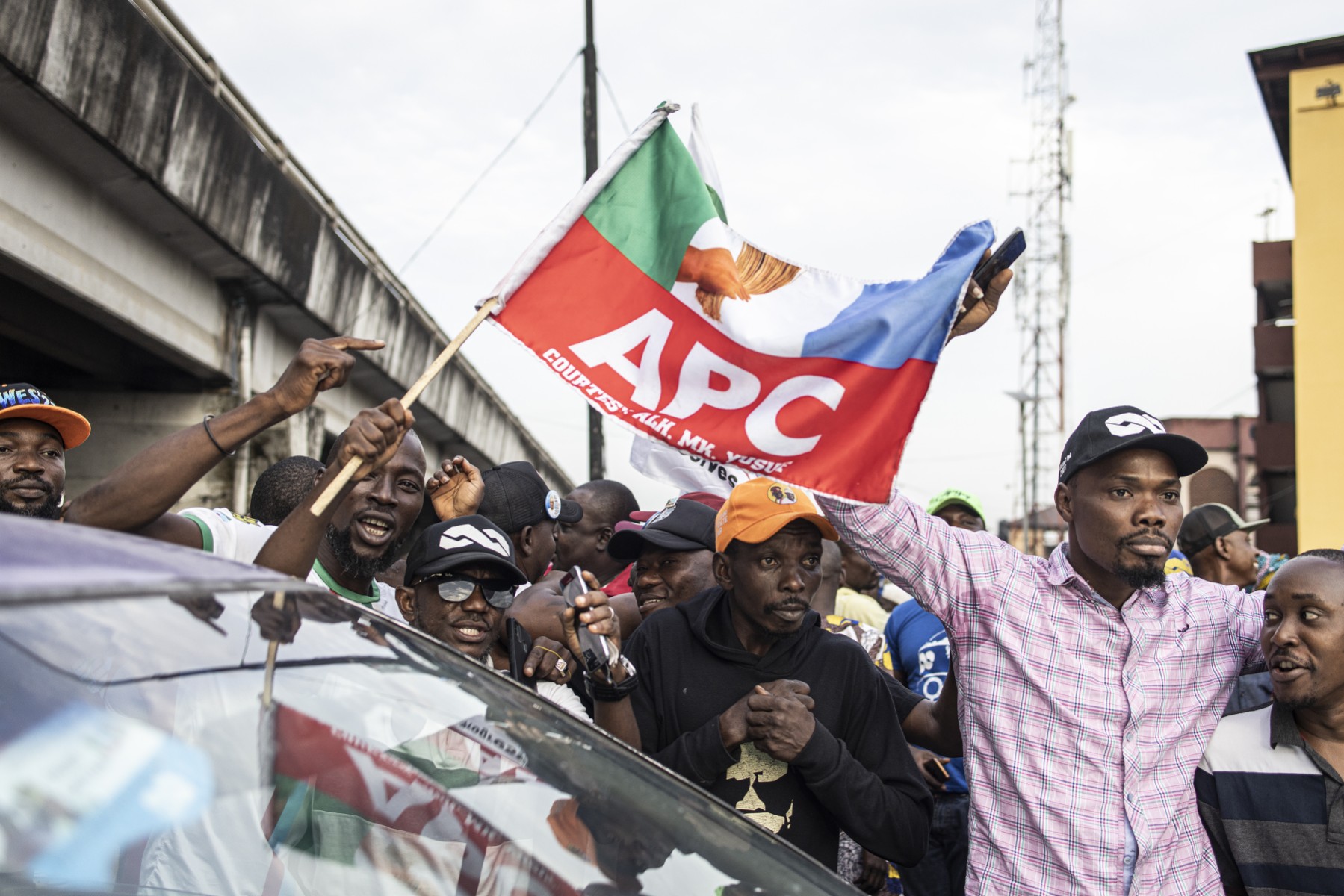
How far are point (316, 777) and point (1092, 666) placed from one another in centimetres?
182

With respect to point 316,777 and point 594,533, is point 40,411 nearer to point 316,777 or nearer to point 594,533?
point 316,777

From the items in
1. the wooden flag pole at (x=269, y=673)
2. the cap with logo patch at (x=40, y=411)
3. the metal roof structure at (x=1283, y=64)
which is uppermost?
the metal roof structure at (x=1283, y=64)

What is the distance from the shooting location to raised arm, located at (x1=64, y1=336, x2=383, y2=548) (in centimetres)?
267

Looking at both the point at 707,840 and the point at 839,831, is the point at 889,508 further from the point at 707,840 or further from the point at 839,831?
the point at 707,840

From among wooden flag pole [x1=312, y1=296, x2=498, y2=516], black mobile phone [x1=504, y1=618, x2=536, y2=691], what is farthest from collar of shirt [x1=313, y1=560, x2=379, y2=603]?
wooden flag pole [x1=312, y1=296, x2=498, y2=516]

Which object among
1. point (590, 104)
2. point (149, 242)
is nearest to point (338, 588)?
point (149, 242)

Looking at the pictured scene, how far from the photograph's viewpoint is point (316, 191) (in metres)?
9.88

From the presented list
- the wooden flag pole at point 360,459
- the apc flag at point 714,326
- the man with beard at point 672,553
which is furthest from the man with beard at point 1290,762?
the wooden flag pole at point 360,459

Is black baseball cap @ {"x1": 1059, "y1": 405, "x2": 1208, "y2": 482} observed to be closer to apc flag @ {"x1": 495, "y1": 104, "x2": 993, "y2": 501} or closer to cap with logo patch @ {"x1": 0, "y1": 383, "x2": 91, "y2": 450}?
apc flag @ {"x1": 495, "y1": 104, "x2": 993, "y2": 501}

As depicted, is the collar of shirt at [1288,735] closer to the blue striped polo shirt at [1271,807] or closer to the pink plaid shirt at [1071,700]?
the blue striped polo shirt at [1271,807]

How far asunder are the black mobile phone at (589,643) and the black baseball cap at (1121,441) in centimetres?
118

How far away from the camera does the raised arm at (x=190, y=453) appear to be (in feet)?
8.77

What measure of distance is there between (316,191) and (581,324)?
24.0ft

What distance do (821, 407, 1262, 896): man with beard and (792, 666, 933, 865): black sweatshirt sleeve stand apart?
17 cm
